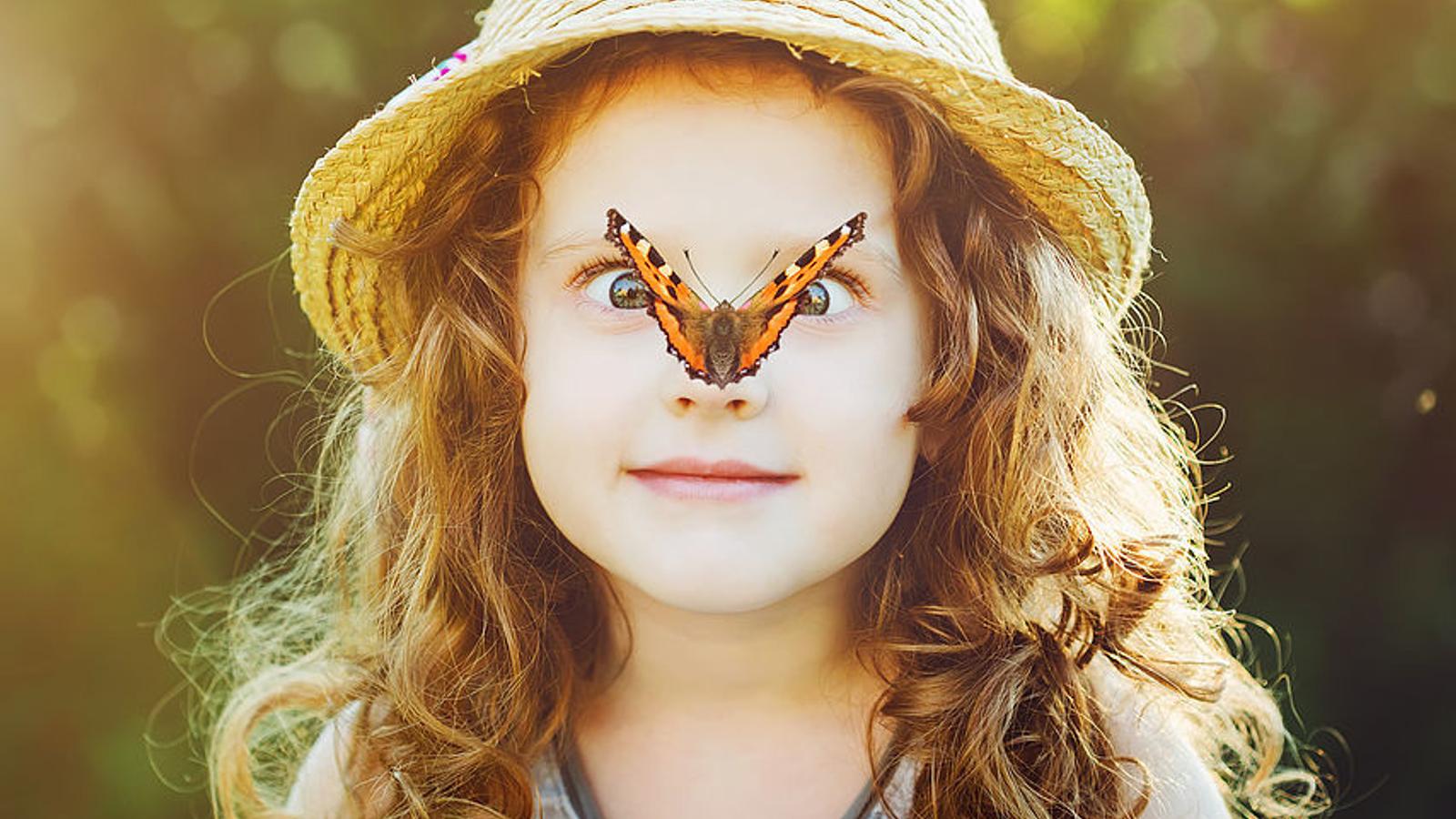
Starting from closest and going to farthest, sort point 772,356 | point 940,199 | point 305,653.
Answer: point 772,356, point 940,199, point 305,653

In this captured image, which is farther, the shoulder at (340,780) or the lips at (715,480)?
the shoulder at (340,780)

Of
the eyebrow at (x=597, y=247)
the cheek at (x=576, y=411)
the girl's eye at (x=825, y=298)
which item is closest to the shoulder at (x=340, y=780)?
the cheek at (x=576, y=411)

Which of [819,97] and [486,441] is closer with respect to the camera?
[819,97]

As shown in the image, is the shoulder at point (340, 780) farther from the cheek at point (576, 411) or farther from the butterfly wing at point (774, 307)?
the butterfly wing at point (774, 307)

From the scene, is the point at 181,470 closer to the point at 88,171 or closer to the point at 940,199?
the point at 88,171

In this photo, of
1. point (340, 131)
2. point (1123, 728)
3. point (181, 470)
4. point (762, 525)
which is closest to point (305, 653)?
point (181, 470)

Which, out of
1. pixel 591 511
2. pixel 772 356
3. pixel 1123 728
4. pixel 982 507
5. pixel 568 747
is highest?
pixel 772 356

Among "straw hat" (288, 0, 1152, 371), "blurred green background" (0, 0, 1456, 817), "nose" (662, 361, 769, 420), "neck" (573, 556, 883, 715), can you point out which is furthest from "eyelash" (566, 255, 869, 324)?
"blurred green background" (0, 0, 1456, 817)
